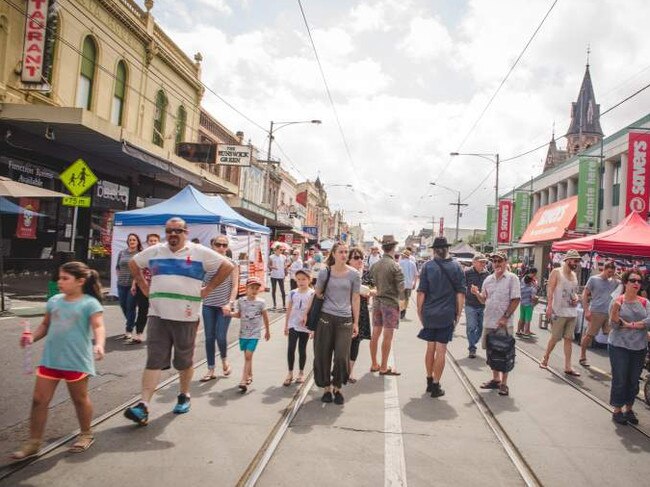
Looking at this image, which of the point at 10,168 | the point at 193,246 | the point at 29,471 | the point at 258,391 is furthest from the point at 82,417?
the point at 10,168

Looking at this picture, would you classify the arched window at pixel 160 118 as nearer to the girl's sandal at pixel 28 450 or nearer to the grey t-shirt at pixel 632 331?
the girl's sandal at pixel 28 450

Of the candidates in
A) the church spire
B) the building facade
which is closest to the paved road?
the building facade

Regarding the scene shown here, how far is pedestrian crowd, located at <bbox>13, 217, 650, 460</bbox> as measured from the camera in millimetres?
3590

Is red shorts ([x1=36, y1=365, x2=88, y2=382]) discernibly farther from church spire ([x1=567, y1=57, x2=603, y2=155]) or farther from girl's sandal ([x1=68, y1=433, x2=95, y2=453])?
church spire ([x1=567, y1=57, x2=603, y2=155])

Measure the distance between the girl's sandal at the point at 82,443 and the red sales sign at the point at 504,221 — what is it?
36.6 meters

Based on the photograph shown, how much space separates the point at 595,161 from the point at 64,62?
23.4m

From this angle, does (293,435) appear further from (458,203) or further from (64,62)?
(458,203)

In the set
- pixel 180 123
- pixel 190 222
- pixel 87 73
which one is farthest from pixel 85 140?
pixel 180 123

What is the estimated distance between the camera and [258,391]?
540cm

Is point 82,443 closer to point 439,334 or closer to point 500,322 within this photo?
point 439,334

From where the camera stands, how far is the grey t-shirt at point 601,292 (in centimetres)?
733

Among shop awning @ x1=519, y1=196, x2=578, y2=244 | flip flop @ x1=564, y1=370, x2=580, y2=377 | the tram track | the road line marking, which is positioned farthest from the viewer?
shop awning @ x1=519, y1=196, x2=578, y2=244

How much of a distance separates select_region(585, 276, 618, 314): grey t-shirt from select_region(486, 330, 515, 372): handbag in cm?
238

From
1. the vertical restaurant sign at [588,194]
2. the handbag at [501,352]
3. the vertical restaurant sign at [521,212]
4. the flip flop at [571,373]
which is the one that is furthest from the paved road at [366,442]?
the vertical restaurant sign at [521,212]
